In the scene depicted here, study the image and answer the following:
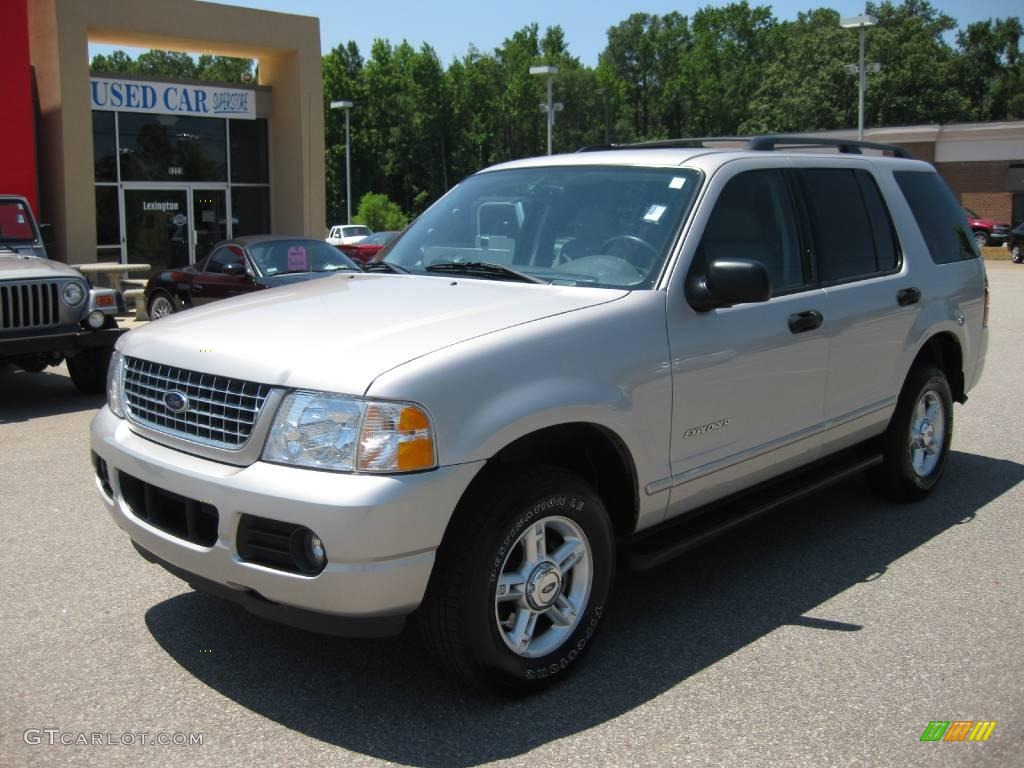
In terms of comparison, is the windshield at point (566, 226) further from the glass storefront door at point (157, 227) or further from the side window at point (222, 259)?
the glass storefront door at point (157, 227)

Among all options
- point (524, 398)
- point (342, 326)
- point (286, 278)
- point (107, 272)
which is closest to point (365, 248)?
point (107, 272)

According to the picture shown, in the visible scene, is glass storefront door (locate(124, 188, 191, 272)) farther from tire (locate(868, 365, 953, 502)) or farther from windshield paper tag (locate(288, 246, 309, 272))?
tire (locate(868, 365, 953, 502))

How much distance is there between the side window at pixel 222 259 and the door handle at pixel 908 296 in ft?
33.8

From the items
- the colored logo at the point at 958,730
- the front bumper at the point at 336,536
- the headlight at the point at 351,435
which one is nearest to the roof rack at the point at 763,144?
the headlight at the point at 351,435

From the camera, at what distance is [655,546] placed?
13.8ft

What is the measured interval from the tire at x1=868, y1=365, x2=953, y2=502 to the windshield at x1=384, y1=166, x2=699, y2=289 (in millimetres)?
2225

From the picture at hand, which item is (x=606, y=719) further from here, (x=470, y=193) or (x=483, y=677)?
(x=470, y=193)

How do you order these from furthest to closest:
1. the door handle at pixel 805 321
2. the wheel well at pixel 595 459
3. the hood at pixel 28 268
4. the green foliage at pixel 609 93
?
the green foliage at pixel 609 93 → the hood at pixel 28 268 → the door handle at pixel 805 321 → the wheel well at pixel 595 459

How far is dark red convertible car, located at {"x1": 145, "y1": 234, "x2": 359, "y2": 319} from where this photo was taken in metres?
13.8

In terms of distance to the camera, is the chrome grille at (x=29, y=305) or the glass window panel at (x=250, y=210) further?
the glass window panel at (x=250, y=210)

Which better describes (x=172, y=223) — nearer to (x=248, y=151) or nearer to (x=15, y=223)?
(x=248, y=151)

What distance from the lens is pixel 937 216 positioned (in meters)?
6.36

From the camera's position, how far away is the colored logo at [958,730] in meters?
3.49

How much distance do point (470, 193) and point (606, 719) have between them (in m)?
2.76
